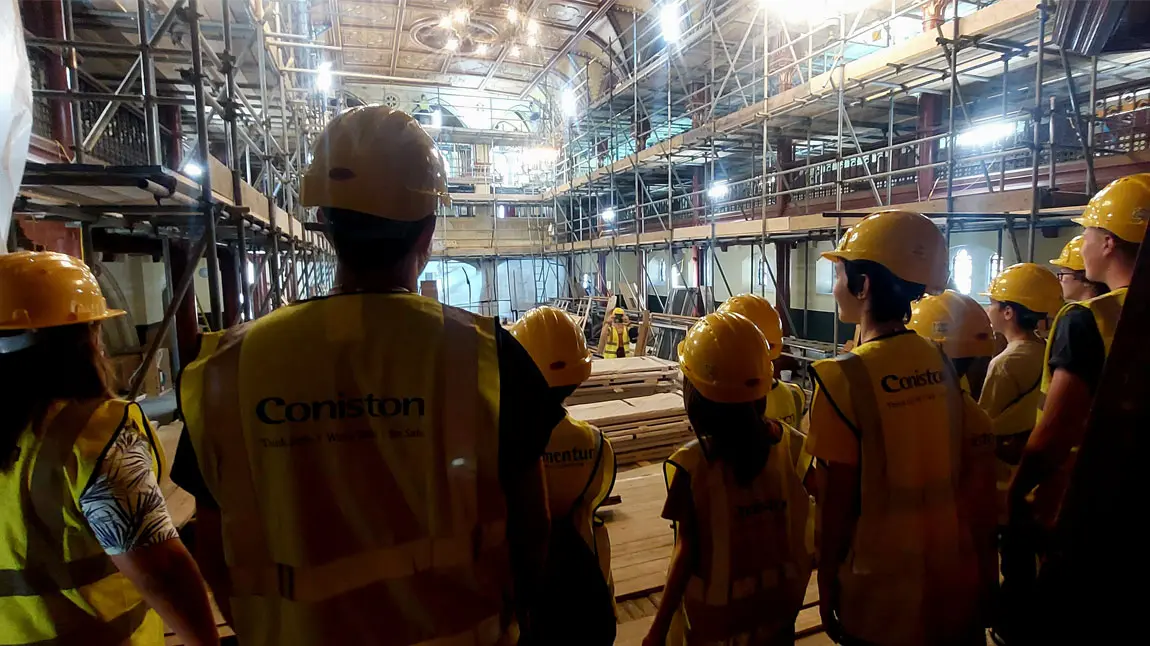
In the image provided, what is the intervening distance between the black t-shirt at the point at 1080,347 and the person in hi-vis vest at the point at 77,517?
9.09 feet

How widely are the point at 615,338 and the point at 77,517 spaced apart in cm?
1058

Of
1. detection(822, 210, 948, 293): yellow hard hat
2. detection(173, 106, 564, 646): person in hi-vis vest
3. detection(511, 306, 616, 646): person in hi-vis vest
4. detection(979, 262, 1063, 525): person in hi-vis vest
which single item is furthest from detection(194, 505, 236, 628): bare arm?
detection(979, 262, 1063, 525): person in hi-vis vest

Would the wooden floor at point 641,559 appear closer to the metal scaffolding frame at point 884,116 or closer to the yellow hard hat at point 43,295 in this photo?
the yellow hard hat at point 43,295

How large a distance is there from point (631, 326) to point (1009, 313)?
1041 centimetres

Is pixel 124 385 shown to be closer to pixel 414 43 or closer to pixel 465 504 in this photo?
pixel 465 504

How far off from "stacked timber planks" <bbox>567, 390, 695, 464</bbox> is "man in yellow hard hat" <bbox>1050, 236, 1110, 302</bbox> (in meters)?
2.91

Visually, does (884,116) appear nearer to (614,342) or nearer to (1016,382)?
(614,342)

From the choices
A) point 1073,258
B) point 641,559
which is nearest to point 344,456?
point 641,559

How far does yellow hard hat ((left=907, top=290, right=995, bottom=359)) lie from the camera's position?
9.52 feet

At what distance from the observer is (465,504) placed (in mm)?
991

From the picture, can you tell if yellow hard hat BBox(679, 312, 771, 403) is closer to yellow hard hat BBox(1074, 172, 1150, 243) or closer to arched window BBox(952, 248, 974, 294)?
yellow hard hat BBox(1074, 172, 1150, 243)

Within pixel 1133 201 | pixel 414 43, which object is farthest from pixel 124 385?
pixel 414 43

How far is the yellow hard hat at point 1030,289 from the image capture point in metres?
2.71

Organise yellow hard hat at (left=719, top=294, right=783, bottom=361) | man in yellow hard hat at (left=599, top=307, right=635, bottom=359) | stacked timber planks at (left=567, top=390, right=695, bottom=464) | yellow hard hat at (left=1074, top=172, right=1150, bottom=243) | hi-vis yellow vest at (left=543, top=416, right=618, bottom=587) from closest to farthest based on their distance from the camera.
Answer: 1. hi-vis yellow vest at (left=543, top=416, right=618, bottom=587)
2. yellow hard hat at (left=1074, top=172, right=1150, bottom=243)
3. yellow hard hat at (left=719, top=294, right=783, bottom=361)
4. stacked timber planks at (left=567, top=390, right=695, bottom=464)
5. man in yellow hard hat at (left=599, top=307, right=635, bottom=359)
